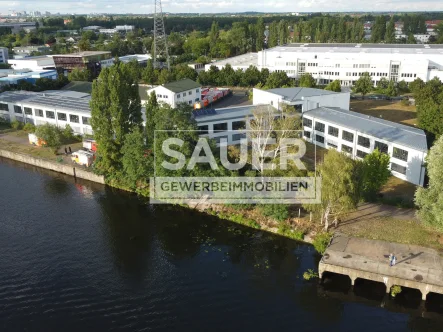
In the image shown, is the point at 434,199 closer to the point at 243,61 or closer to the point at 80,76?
the point at 243,61

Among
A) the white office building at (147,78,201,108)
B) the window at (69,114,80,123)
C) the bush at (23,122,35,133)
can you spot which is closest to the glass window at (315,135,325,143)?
the white office building at (147,78,201,108)

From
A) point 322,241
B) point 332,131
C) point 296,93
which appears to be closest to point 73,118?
point 296,93

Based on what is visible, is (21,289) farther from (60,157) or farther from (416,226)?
(416,226)

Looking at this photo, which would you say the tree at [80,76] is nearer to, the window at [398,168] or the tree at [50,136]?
the tree at [50,136]

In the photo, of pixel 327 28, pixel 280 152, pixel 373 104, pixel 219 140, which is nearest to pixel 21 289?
pixel 280 152

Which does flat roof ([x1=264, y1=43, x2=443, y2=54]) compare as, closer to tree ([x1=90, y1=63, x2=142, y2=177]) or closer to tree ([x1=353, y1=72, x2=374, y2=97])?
tree ([x1=353, y1=72, x2=374, y2=97])

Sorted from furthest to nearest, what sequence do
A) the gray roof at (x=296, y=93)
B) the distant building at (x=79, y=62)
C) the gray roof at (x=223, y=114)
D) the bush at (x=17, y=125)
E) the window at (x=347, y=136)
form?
1. the distant building at (x=79, y=62)
2. the bush at (x=17, y=125)
3. the gray roof at (x=296, y=93)
4. the gray roof at (x=223, y=114)
5. the window at (x=347, y=136)

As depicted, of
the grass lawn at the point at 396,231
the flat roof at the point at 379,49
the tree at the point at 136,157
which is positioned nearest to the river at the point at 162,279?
the tree at the point at 136,157
